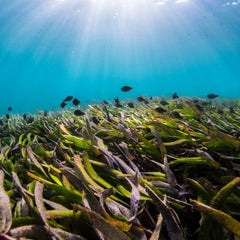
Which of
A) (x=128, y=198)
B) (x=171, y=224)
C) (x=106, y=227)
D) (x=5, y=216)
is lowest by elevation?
(x=128, y=198)

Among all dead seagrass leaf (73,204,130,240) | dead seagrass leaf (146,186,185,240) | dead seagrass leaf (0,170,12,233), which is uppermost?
dead seagrass leaf (0,170,12,233)

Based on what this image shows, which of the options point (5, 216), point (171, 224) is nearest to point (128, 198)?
point (171, 224)

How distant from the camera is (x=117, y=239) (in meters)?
0.76

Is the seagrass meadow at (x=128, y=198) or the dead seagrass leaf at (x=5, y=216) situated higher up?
the dead seagrass leaf at (x=5, y=216)

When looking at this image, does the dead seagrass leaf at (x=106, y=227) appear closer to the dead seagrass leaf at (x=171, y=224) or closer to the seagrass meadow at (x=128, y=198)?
the seagrass meadow at (x=128, y=198)

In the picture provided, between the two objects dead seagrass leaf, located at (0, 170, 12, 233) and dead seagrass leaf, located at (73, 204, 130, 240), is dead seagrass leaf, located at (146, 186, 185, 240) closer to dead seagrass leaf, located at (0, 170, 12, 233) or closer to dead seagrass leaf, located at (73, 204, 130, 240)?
dead seagrass leaf, located at (73, 204, 130, 240)

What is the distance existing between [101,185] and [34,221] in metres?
0.52

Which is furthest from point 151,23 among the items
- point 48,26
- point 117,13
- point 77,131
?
point 77,131

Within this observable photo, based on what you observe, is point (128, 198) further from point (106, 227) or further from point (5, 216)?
point (5, 216)

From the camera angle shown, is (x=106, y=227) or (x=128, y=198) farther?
(x=128, y=198)

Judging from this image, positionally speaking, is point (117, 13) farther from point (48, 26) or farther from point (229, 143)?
point (229, 143)

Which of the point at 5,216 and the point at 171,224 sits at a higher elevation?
the point at 5,216

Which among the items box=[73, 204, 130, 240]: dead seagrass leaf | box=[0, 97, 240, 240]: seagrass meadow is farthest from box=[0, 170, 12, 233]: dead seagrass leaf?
box=[73, 204, 130, 240]: dead seagrass leaf

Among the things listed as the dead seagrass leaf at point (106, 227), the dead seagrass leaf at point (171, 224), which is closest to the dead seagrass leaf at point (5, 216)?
the dead seagrass leaf at point (106, 227)
